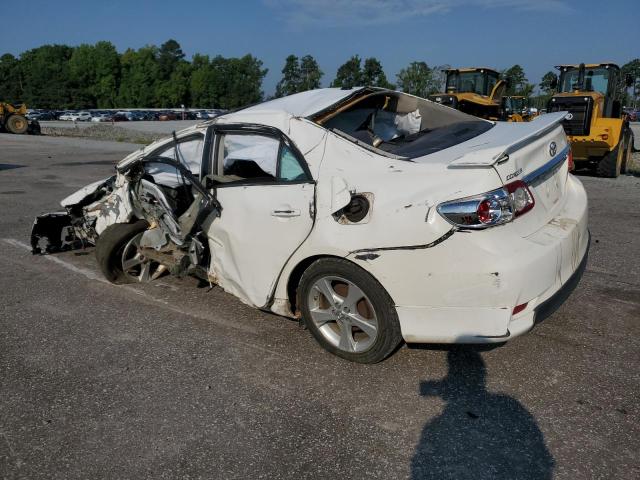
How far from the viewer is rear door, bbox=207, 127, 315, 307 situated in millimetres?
3338

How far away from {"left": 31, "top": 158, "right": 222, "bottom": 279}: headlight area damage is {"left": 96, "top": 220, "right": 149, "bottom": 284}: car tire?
0.07m

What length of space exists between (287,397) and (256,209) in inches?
48.7

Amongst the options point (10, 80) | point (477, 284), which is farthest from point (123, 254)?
point (10, 80)

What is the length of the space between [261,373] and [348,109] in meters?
2.05

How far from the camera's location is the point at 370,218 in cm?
299

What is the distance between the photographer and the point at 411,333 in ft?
9.82

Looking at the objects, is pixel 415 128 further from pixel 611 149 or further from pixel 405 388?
pixel 611 149

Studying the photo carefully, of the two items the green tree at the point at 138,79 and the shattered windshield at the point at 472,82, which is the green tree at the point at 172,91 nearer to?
the green tree at the point at 138,79

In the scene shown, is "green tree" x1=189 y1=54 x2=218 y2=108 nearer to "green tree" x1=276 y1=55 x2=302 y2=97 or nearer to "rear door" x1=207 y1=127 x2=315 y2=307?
"green tree" x1=276 y1=55 x2=302 y2=97

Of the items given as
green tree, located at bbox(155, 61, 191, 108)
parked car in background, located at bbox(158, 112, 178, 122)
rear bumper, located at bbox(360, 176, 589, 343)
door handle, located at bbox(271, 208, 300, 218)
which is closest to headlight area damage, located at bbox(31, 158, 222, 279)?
door handle, located at bbox(271, 208, 300, 218)

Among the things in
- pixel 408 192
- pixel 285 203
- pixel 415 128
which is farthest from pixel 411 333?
pixel 415 128

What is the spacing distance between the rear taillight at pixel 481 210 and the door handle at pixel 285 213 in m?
0.93

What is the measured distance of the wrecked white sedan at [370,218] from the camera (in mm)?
2791

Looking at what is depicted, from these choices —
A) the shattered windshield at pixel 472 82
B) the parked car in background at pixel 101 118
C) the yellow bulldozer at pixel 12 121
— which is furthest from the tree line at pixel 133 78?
the shattered windshield at pixel 472 82
